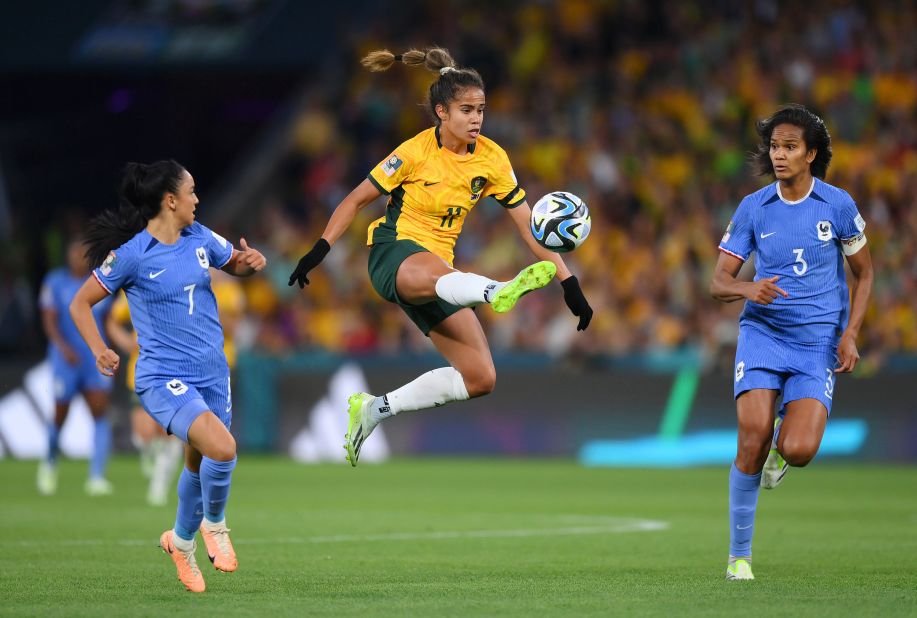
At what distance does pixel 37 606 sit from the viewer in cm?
718

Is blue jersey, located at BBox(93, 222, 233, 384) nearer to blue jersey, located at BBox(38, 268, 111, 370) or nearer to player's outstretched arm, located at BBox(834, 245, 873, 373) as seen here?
player's outstretched arm, located at BBox(834, 245, 873, 373)

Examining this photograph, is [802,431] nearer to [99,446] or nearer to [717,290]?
[717,290]

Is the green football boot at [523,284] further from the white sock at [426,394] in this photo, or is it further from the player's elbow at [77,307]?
the player's elbow at [77,307]

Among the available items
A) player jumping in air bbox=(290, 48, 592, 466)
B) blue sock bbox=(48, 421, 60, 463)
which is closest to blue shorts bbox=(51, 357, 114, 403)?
blue sock bbox=(48, 421, 60, 463)

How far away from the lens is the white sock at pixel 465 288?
8203mm

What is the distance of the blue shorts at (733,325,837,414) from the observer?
796 cm

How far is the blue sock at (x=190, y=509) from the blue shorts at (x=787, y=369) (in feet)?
9.40

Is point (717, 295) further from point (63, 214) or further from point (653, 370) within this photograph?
point (63, 214)

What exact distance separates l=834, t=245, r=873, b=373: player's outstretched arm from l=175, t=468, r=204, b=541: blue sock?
3402 mm

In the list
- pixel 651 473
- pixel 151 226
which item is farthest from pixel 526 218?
pixel 651 473

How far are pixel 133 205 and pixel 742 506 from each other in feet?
11.9

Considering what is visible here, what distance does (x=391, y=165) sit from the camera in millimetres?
8688

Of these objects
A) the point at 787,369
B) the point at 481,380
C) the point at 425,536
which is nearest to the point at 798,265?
the point at 787,369

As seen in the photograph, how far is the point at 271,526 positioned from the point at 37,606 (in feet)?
15.2
